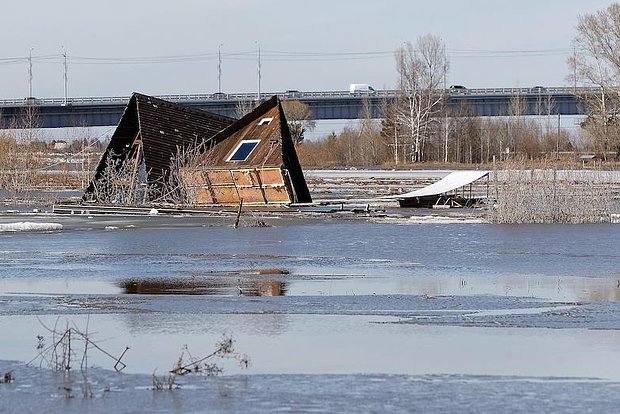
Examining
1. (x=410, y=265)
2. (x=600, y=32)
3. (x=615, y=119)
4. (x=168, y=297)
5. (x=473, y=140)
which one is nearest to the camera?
(x=168, y=297)

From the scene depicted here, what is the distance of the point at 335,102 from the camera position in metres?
129

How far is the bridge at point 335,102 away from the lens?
402ft

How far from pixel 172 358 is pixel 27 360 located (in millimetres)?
1683

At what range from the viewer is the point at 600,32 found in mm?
A: 84500

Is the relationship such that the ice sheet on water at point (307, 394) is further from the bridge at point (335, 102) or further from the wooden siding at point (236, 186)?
the bridge at point (335, 102)

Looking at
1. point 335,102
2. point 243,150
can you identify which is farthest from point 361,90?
point 243,150

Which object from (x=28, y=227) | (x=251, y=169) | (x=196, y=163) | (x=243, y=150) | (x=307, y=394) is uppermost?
(x=243, y=150)

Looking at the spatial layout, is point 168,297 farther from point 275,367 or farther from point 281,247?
point 281,247

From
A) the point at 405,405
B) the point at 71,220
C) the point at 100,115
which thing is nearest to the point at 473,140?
the point at 100,115

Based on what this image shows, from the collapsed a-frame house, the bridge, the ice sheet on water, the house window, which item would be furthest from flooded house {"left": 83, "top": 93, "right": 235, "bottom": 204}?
the bridge

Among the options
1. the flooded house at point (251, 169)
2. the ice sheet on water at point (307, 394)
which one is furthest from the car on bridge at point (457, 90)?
the ice sheet on water at point (307, 394)

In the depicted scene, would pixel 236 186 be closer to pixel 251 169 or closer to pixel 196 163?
pixel 251 169

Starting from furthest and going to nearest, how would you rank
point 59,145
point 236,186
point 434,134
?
point 59,145
point 434,134
point 236,186

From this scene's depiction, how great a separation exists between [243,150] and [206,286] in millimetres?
29074
